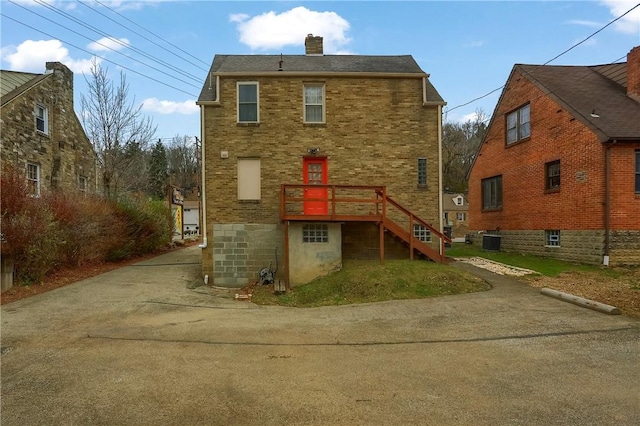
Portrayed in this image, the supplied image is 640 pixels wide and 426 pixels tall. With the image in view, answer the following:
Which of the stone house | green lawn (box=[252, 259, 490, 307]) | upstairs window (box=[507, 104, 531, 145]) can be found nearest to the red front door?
green lawn (box=[252, 259, 490, 307])

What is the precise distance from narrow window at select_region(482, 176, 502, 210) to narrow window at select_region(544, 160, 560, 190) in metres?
3.55

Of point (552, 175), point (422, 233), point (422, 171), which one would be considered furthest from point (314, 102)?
point (552, 175)

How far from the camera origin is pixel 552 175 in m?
16.1

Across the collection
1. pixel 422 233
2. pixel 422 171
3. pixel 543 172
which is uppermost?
pixel 543 172

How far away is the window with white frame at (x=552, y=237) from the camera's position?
1557 cm

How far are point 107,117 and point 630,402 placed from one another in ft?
75.3

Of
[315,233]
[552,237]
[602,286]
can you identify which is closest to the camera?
[602,286]

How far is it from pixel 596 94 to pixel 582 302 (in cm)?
1141

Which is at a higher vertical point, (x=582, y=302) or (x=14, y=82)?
(x=14, y=82)

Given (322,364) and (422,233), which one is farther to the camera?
(422,233)

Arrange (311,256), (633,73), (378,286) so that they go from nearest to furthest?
(378,286) < (311,256) < (633,73)

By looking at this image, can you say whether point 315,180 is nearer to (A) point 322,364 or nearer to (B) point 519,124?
(A) point 322,364

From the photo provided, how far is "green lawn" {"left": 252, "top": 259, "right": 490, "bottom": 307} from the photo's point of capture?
1024cm

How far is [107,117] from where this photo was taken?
20.8 m
